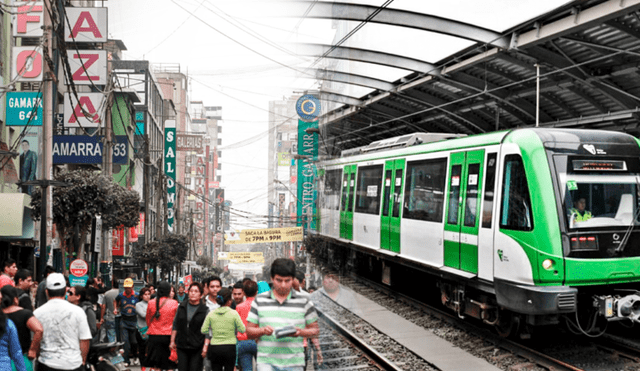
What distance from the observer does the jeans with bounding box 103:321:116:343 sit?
13116mm

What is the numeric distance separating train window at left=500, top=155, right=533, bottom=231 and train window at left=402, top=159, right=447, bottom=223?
7.18 feet

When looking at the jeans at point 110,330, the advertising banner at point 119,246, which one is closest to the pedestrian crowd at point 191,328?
the jeans at point 110,330

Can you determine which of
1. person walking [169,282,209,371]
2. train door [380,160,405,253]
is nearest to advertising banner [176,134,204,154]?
train door [380,160,405,253]

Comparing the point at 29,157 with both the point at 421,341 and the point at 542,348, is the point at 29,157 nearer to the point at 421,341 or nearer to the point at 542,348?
the point at 421,341

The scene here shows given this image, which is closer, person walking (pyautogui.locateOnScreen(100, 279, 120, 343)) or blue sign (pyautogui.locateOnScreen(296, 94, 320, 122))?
blue sign (pyautogui.locateOnScreen(296, 94, 320, 122))

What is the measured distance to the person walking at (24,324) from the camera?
6.23 meters

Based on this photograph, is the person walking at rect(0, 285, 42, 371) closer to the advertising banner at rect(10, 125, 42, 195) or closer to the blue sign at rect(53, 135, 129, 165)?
the blue sign at rect(53, 135, 129, 165)

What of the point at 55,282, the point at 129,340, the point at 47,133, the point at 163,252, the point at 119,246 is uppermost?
the point at 47,133

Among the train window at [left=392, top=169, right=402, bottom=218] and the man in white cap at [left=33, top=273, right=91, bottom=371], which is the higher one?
the train window at [left=392, top=169, right=402, bottom=218]

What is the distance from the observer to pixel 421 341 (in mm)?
12172

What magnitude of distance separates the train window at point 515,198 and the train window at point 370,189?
4.91m

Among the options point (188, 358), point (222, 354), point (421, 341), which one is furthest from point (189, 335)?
point (421, 341)

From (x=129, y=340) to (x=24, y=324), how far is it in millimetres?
6588

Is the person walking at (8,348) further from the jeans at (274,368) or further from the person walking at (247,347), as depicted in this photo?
the person walking at (247,347)
